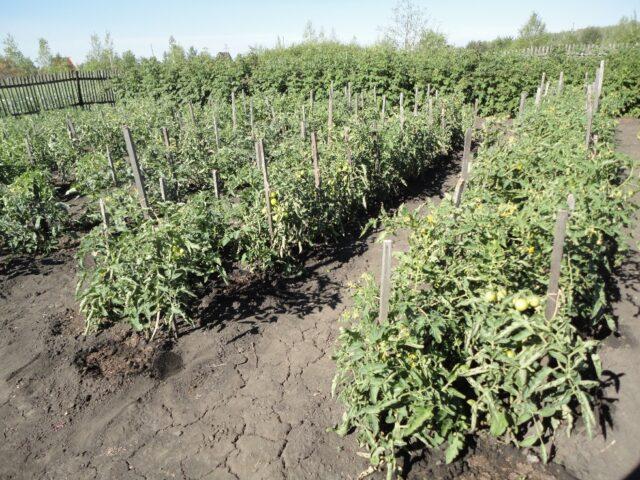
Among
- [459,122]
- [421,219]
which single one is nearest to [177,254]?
[421,219]

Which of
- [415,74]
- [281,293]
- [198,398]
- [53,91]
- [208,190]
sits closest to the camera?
[198,398]

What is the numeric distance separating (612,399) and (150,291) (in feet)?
11.1

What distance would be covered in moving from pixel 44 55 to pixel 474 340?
39.6 meters

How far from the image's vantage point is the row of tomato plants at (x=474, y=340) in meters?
2.30

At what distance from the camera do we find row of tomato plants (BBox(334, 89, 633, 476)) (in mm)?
2300

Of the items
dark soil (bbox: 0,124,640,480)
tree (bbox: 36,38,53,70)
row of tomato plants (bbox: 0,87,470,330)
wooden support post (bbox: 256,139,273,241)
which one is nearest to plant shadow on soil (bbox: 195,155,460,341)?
dark soil (bbox: 0,124,640,480)

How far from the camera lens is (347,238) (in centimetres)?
545

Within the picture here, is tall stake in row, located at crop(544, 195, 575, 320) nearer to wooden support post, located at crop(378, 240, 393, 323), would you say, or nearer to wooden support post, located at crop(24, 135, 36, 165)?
wooden support post, located at crop(378, 240, 393, 323)

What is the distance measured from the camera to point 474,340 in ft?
8.06

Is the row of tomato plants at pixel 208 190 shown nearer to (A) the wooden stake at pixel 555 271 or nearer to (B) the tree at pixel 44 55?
(A) the wooden stake at pixel 555 271

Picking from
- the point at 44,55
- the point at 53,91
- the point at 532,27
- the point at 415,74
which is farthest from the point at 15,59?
the point at 532,27

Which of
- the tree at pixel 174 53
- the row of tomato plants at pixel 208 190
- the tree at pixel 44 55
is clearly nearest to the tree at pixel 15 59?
the tree at pixel 44 55

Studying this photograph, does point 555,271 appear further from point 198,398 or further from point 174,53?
point 174,53

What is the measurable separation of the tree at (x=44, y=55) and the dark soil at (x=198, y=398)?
35.9 metres
